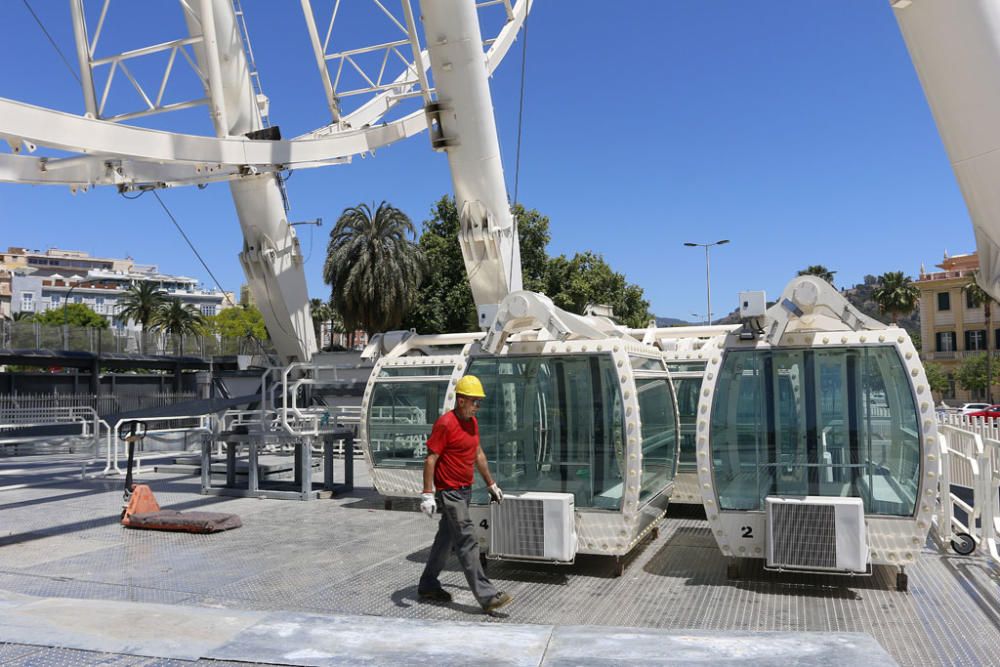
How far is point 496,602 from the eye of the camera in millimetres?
6570

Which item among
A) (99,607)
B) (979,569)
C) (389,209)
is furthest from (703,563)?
(389,209)

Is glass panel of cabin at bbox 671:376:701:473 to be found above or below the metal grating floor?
above

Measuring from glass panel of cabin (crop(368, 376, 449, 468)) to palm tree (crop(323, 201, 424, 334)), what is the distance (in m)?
26.1

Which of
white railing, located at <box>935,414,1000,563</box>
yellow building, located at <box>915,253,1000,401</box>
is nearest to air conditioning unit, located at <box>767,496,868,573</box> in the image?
white railing, located at <box>935,414,1000,563</box>

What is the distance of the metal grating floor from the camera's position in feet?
20.3

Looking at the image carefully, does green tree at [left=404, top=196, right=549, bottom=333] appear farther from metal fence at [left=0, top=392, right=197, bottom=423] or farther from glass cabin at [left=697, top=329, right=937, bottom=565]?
glass cabin at [left=697, top=329, right=937, bottom=565]

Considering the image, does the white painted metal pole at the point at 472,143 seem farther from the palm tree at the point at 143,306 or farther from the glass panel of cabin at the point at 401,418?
the palm tree at the point at 143,306

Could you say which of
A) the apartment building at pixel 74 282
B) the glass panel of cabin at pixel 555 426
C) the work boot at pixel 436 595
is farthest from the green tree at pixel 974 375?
the apartment building at pixel 74 282

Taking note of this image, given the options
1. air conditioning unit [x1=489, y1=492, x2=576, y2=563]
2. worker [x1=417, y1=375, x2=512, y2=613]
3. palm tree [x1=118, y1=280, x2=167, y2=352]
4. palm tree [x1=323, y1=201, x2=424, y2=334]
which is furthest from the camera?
palm tree [x1=118, y1=280, x2=167, y2=352]

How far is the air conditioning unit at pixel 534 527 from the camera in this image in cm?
739

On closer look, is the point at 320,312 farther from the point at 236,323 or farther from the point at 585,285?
the point at 585,285

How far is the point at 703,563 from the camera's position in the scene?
328 inches

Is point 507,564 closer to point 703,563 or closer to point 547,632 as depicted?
point 703,563

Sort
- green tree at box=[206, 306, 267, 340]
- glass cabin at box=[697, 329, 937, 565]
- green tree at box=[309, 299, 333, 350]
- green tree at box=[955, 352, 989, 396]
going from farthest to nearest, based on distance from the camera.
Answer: green tree at box=[206, 306, 267, 340] → green tree at box=[309, 299, 333, 350] → green tree at box=[955, 352, 989, 396] → glass cabin at box=[697, 329, 937, 565]
